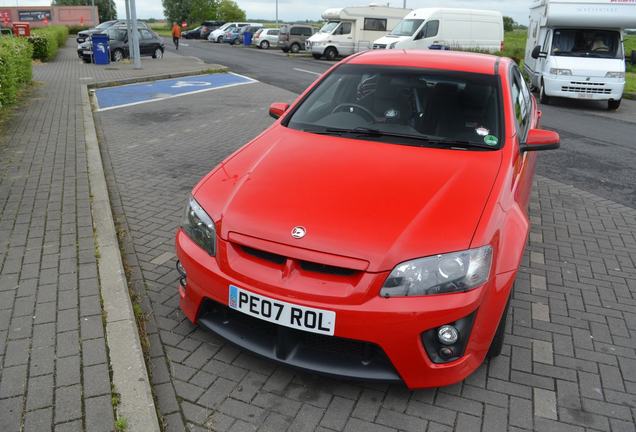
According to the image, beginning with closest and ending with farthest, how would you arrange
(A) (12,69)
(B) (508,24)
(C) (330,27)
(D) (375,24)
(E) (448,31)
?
1. (A) (12,69)
2. (E) (448,31)
3. (C) (330,27)
4. (D) (375,24)
5. (B) (508,24)

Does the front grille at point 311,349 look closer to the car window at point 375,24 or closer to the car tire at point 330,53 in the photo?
the car tire at point 330,53

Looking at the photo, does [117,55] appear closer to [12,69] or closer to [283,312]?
[12,69]

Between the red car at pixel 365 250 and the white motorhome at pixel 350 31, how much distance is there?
2661 cm

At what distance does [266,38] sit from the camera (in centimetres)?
3916

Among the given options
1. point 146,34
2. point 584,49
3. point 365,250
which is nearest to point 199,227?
point 365,250

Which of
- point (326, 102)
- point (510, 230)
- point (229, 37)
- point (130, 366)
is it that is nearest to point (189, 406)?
point (130, 366)

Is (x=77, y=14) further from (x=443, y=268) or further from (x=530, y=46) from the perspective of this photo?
(x=443, y=268)

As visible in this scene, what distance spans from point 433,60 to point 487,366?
2462 mm

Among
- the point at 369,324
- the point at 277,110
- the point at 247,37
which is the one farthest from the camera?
the point at 247,37

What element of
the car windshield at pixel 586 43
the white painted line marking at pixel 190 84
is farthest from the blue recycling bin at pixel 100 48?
the car windshield at pixel 586 43

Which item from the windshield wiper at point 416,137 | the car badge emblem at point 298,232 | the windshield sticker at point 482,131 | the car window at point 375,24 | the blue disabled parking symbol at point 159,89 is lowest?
the blue disabled parking symbol at point 159,89

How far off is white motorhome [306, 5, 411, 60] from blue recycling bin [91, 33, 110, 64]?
38.0 feet

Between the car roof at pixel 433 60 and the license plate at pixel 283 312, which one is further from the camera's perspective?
the car roof at pixel 433 60

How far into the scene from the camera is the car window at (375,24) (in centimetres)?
2963
